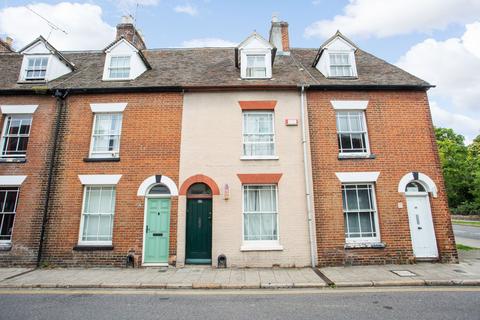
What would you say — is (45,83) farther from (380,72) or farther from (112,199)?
(380,72)

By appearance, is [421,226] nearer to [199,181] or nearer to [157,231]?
[199,181]

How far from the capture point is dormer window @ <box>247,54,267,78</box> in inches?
427

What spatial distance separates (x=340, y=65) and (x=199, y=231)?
9.21 meters

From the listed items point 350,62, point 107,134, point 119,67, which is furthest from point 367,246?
point 119,67

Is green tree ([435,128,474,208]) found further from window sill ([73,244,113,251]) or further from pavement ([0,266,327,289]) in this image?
window sill ([73,244,113,251])

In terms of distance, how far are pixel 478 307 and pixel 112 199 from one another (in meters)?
11.0

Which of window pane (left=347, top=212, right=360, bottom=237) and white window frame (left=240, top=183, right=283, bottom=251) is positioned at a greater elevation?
window pane (left=347, top=212, right=360, bottom=237)

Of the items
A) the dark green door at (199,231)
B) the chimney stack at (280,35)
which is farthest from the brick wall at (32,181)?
the chimney stack at (280,35)

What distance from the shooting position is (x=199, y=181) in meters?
9.35

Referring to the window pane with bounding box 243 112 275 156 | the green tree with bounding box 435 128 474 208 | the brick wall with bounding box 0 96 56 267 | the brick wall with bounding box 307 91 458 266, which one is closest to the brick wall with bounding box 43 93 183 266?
the brick wall with bounding box 0 96 56 267

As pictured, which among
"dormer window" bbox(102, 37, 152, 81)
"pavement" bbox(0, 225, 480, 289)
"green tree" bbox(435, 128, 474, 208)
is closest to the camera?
"pavement" bbox(0, 225, 480, 289)

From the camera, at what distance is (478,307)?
209 inches

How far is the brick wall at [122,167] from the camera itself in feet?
29.1

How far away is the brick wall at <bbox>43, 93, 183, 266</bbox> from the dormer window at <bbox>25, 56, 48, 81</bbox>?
251 cm
